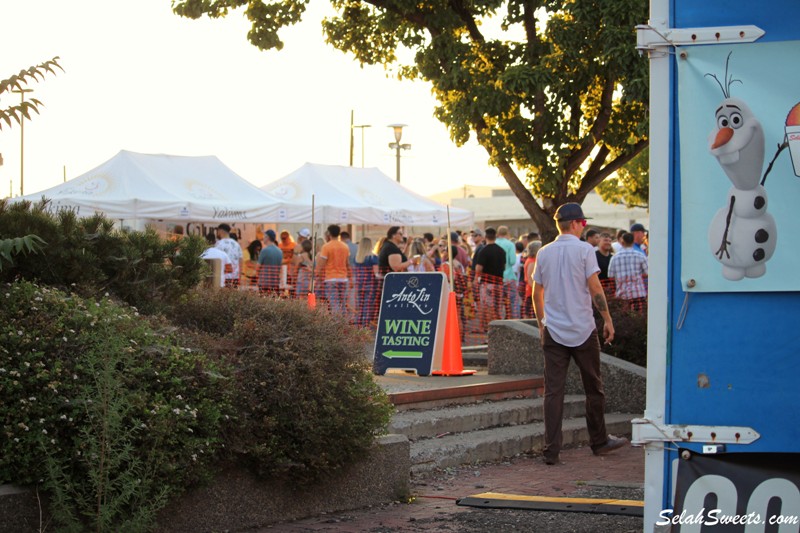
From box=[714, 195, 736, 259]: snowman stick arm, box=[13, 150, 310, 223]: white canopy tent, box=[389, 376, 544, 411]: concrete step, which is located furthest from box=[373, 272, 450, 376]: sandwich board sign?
box=[13, 150, 310, 223]: white canopy tent

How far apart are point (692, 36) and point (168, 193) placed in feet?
64.7

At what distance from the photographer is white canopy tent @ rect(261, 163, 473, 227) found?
81.7 ft

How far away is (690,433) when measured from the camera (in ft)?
13.0

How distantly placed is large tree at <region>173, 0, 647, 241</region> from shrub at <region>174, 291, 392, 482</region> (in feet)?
28.3

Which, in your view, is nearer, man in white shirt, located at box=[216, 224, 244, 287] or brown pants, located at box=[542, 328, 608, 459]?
brown pants, located at box=[542, 328, 608, 459]

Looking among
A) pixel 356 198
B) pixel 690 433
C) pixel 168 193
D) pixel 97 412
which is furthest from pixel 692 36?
pixel 356 198

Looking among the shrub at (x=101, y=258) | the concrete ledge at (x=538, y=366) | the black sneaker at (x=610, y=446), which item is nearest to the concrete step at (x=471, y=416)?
the concrete ledge at (x=538, y=366)

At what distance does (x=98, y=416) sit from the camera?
5.39m

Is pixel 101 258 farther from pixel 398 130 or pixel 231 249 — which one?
pixel 398 130

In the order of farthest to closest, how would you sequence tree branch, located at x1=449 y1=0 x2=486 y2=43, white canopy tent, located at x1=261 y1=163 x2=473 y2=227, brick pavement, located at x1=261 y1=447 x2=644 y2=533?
white canopy tent, located at x1=261 y1=163 x2=473 y2=227, tree branch, located at x1=449 y1=0 x2=486 y2=43, brick pavement, located at x1=261 y1=447 x2=644 y2=533

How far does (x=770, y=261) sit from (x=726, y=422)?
60cm

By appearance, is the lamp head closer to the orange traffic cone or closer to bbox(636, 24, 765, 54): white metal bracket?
the orange traffic cone

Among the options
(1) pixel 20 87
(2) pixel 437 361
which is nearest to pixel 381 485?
(1) pixel 20 87

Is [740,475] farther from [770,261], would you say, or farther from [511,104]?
[511,104]
